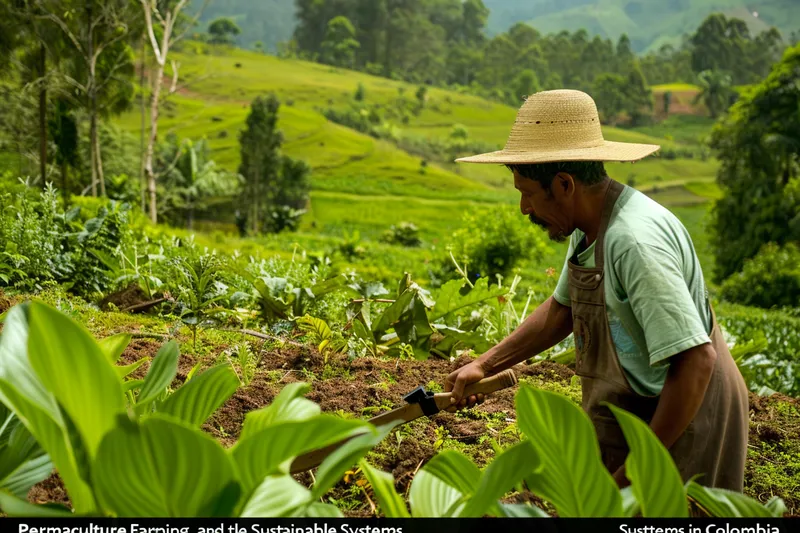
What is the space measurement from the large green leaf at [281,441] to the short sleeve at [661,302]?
805mm

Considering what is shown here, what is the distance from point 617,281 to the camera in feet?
6.01

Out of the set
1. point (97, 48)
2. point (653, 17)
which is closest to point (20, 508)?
point (97, 48)

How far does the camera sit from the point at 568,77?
7456cm

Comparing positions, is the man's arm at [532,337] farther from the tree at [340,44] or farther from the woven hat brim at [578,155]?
the tree at [340,44]

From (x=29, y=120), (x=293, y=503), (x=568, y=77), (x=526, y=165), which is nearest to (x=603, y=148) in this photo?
(x=526, y=165)

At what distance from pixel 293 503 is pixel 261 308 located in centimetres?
277

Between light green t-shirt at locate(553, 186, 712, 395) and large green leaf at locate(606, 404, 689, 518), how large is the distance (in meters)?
0.50

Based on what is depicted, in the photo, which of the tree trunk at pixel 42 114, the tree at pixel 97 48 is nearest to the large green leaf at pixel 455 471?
the tree at pixel 97 48

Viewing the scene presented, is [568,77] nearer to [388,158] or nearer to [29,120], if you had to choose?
[388,158]

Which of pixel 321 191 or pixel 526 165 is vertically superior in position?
pixel 526 165

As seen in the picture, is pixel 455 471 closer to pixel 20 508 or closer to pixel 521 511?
pixel 521 511

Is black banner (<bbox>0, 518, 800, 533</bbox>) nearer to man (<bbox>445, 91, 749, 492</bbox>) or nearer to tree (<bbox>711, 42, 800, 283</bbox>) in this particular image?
man (<bbox>445, 91, 749, 492</bbox>)

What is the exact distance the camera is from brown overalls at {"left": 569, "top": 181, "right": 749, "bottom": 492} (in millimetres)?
1881

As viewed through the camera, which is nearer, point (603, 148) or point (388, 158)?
point (603, 148)
